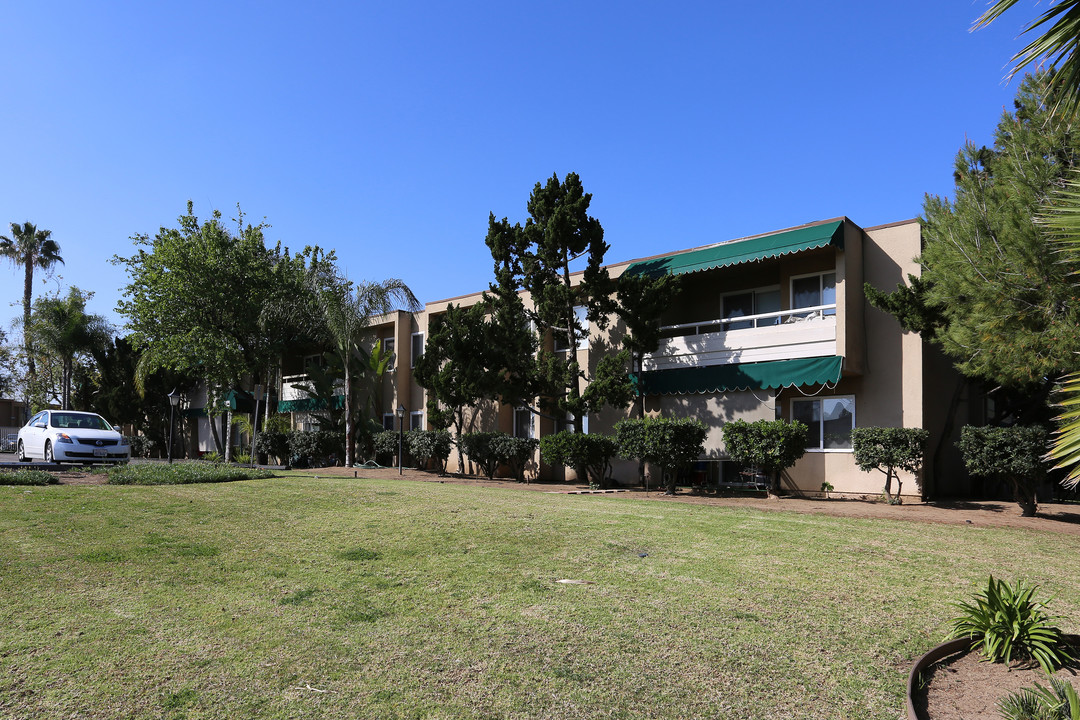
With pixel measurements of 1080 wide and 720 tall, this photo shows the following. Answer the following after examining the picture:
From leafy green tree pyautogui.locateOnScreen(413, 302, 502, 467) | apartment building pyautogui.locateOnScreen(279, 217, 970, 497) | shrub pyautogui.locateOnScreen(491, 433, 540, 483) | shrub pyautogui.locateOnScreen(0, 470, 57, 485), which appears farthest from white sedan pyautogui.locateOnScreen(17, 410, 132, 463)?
apartment building pyautogui.locateOnScreen(279, 217, 970, 497)

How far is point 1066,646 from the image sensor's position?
479cm

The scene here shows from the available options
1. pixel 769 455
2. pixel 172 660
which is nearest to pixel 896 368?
pixel 769 455

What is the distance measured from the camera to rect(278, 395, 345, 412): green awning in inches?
1129

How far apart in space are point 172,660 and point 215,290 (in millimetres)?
28623

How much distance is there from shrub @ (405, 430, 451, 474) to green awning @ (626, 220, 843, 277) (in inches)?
356

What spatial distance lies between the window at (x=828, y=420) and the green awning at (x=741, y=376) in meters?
1.13

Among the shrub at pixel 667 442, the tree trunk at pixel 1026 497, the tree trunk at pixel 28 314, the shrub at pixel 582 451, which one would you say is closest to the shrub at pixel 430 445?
the shrub at pixel 582 451

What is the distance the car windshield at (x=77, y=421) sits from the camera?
769 inches

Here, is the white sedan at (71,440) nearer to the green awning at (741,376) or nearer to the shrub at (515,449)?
the shrub at (515,449)

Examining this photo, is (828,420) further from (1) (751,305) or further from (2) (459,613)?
(2) (459,613)

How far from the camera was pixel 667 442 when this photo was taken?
16484 millimetres

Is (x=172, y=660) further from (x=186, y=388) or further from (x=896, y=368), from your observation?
(x=186, y=388)

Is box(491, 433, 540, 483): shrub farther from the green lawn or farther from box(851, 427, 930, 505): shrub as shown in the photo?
the green lawn

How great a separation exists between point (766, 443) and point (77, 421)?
1846 centimetres
